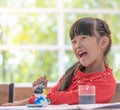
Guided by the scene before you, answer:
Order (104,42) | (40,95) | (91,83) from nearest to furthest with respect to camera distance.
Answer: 1. (40,95)
2. (91,83)
3. (104,42)

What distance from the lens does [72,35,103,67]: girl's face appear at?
1.66 m

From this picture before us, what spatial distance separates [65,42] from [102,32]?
1778mm

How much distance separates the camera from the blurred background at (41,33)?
348cm

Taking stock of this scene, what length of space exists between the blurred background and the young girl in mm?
1716

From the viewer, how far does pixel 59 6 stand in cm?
350

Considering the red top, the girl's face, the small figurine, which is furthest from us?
the girl's face

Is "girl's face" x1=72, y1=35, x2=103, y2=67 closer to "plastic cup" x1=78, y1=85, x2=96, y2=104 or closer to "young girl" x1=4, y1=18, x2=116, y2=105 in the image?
"young girl" x1=4, y1=18, x2=116, y2=105

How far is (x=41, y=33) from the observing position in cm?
352

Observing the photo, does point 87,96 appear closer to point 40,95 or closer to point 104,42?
point 40,95

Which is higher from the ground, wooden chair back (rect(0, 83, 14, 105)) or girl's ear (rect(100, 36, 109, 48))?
girl's ear (rect(100, 36, 109, 48))

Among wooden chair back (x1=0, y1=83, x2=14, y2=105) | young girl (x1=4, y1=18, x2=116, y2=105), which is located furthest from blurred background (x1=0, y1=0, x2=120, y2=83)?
young girl (x1=4, y1=18, x2=116, y2=105)

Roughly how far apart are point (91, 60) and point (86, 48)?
0.06 meters

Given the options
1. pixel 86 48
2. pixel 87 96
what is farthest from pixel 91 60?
pixel 87 96

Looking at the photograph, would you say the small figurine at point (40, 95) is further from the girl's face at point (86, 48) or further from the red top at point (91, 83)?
the girl's face at point (86, 48)
